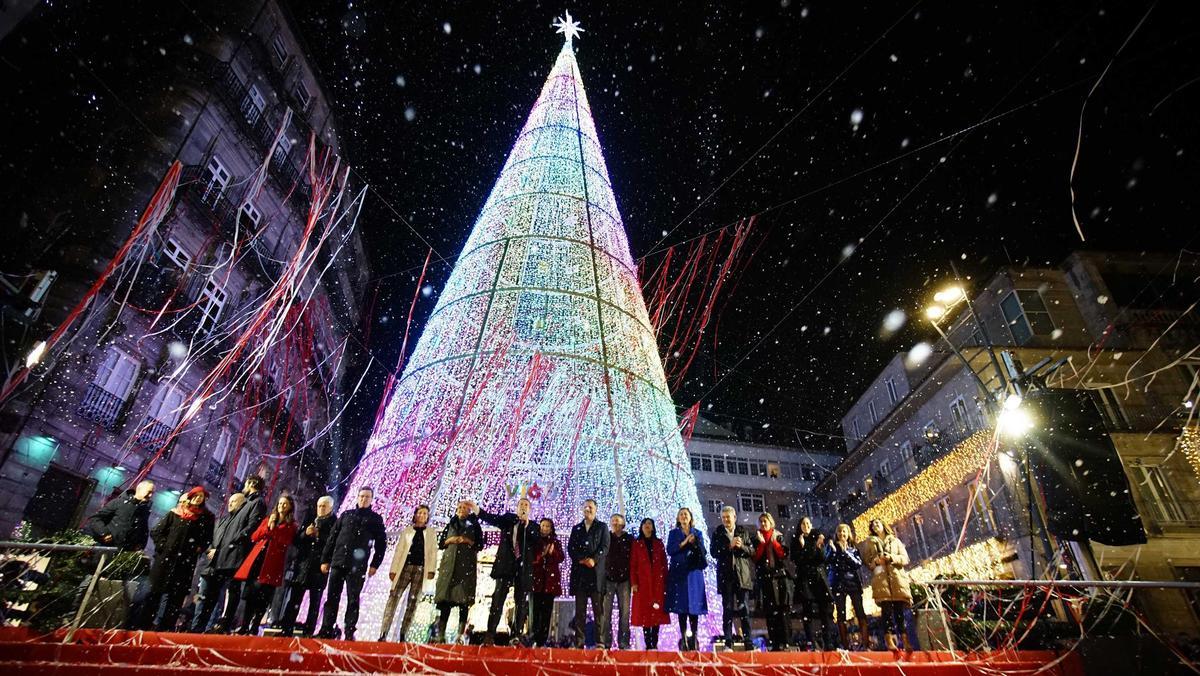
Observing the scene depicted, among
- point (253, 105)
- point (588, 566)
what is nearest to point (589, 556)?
point (588, 566)

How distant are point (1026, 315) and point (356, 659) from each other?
21.1 metres

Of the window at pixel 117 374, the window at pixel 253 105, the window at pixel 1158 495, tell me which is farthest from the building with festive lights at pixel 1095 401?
the window at pixel 253 105

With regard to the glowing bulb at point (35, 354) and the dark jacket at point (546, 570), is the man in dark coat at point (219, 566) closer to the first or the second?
the dark jacket at point (546, 570)

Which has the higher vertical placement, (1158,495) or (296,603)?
(1158,495)

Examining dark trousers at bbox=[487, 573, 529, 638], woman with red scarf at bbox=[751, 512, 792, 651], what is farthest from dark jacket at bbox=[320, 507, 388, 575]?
woman with red scarf at bbox=[751, 512, 792, 651]

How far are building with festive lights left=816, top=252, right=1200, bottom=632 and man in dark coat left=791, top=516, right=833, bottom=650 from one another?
Answer: 9968 millimetres

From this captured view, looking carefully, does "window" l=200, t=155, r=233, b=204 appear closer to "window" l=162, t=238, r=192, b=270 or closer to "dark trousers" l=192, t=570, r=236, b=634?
"window" l=162, t=238, r=192, b=270

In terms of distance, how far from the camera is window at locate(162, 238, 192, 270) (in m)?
13.8

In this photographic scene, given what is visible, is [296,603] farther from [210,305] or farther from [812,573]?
[210,305]

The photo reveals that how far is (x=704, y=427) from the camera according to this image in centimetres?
3597

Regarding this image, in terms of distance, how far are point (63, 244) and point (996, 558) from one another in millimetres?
24188

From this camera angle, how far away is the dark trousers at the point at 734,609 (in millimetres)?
5785

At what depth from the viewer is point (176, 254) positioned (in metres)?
14.2

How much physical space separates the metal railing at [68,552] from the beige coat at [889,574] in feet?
22.9
